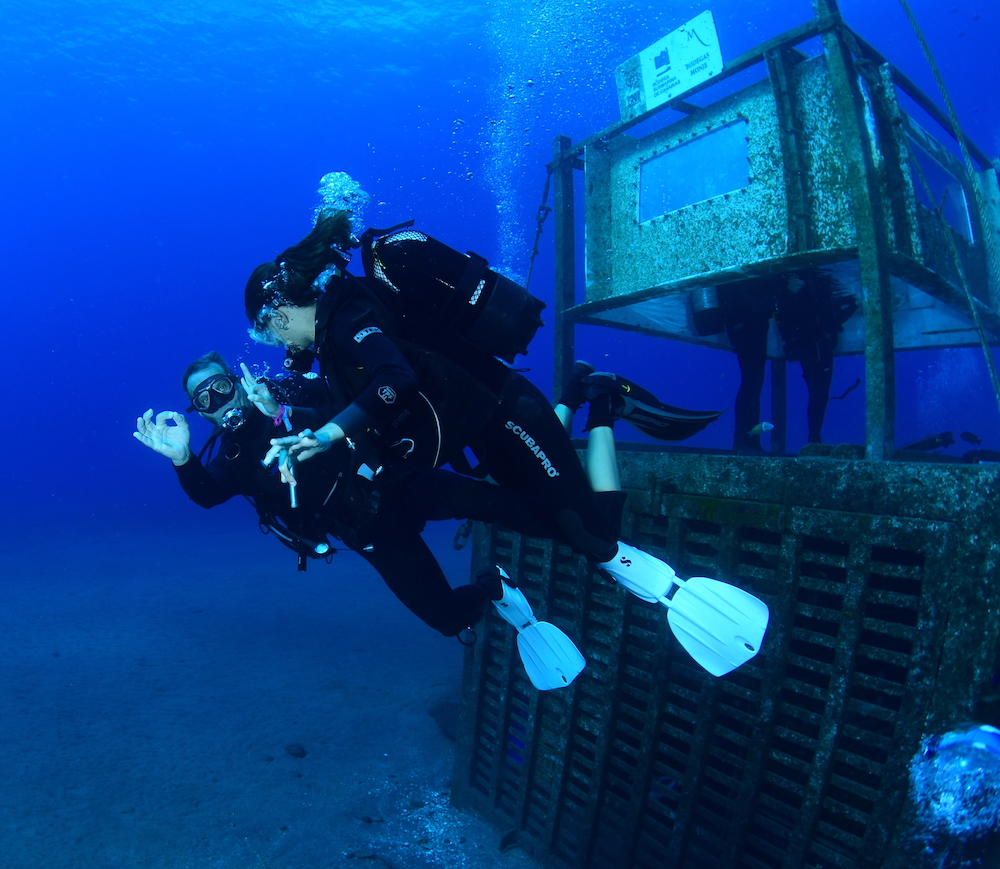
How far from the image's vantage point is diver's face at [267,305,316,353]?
2.66m

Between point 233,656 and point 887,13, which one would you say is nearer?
point 233,656

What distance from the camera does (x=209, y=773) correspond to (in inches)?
199

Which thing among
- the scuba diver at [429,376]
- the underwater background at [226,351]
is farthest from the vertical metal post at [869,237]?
the underwater background at [226,351]

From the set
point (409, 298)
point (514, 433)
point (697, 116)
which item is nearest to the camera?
point (409, 298)

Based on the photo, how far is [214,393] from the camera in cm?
363

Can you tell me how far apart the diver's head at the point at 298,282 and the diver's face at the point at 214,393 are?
1.12m

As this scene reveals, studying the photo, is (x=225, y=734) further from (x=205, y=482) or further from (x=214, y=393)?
(x=214, y=393)

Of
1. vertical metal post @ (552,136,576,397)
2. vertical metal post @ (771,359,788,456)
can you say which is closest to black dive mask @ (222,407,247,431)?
vertical metal post @ (552,136,576,397)

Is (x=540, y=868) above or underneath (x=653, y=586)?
underneath

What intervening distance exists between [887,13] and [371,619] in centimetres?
6309

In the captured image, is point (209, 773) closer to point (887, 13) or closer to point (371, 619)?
point (371, 619)

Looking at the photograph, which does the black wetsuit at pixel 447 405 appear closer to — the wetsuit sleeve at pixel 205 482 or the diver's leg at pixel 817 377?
the wetsuit sleeve at pixel 205 482

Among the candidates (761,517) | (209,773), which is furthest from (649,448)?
(209,773)

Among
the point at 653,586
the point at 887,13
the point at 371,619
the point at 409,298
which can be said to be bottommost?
the point at 371,619
